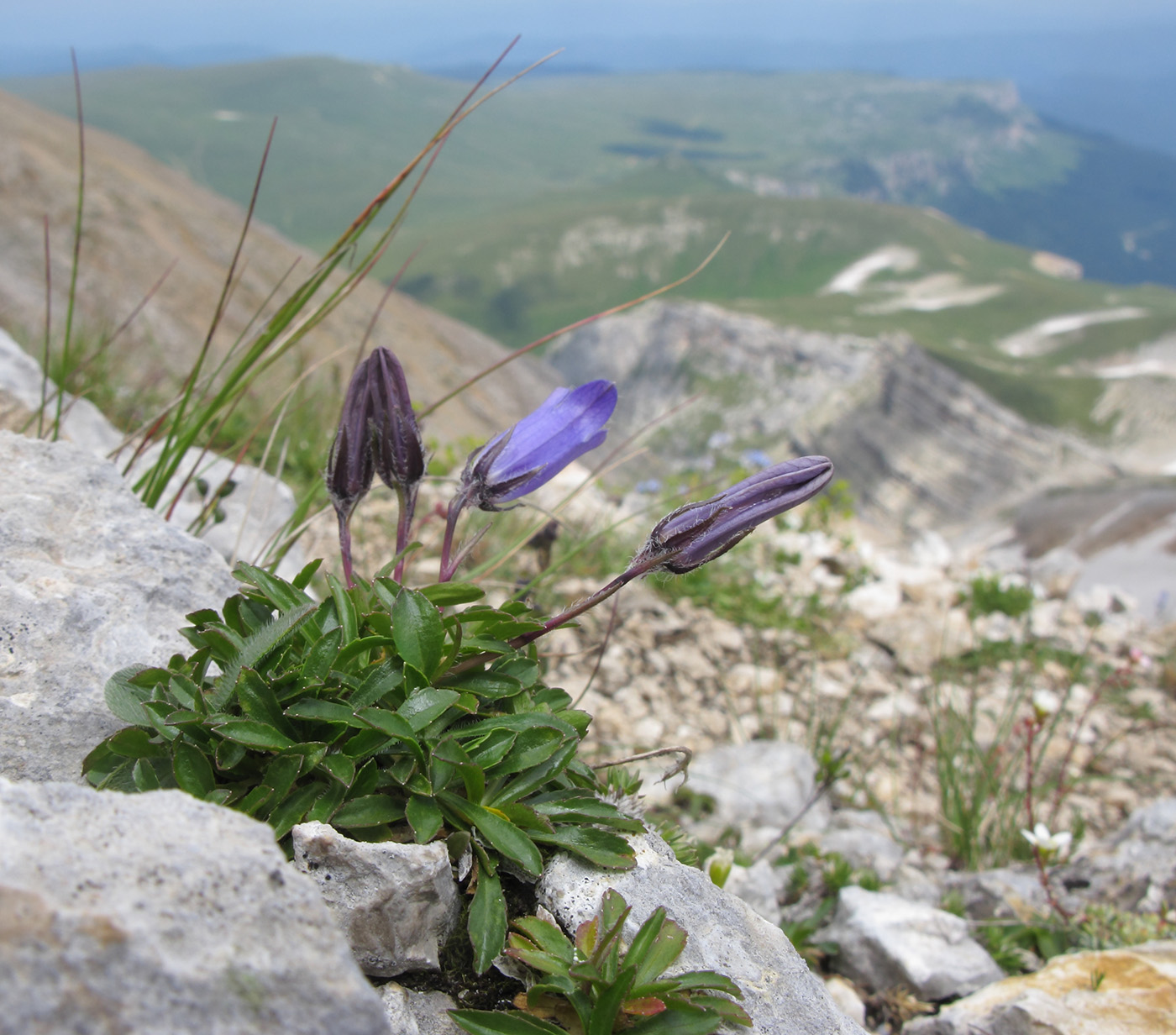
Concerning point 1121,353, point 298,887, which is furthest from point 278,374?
point 1121,353

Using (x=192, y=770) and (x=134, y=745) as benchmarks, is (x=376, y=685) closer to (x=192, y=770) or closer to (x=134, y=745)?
(x=192, y=770)

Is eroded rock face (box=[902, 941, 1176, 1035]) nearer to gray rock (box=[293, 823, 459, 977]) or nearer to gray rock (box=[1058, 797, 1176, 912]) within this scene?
gray rock (box=[1058, 797, 1176, 912])

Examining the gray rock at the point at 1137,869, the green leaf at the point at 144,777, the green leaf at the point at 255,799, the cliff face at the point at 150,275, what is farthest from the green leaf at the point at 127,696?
the cliff face at the point at 150,275

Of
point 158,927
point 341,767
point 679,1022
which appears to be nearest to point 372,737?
point 341,767

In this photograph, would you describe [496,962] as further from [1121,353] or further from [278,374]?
[1121,353]

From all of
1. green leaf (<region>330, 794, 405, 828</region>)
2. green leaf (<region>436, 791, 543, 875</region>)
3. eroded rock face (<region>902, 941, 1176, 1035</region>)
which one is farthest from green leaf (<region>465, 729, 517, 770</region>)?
eroded rock face (<region>902, 941, 1176, 1035</region>)
